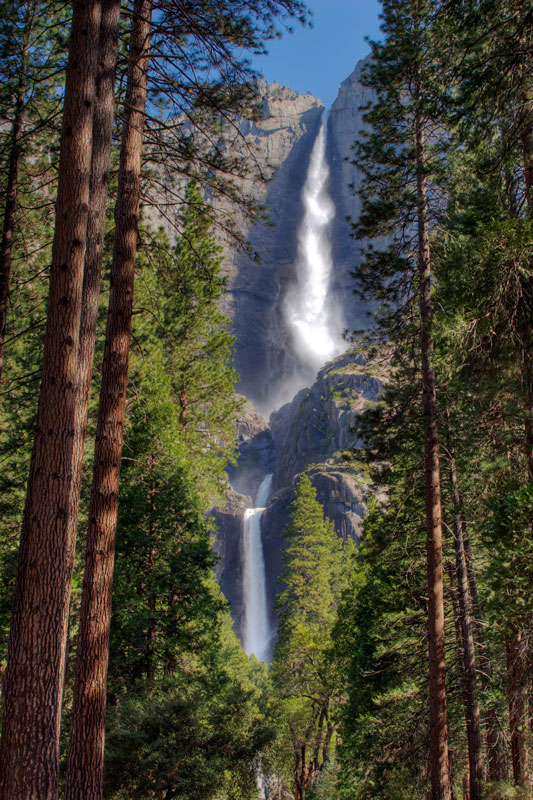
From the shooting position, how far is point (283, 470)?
7469 centimetres

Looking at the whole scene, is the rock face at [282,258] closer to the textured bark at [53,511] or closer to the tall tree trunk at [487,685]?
the tall tree trunk at [487,685]

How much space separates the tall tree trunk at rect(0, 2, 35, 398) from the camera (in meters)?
7.38

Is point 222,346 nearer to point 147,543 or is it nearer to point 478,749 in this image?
point 147,543

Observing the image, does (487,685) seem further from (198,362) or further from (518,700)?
(198,362)

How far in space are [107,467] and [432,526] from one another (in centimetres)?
445

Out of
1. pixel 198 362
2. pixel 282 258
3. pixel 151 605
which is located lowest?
pixel 151 605

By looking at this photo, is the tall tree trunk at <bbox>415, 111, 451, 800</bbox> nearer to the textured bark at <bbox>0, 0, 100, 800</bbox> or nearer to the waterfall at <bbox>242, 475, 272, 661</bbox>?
the textured bark at <bbox>0, 0, 100, 800</bbox>

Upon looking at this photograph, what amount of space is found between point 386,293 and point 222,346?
23.7ft

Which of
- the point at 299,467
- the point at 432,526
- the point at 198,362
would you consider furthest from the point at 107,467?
the point at 299,467

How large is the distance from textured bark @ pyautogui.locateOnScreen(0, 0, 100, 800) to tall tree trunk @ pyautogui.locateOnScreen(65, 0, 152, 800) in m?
1.00

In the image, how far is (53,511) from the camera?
330 cm

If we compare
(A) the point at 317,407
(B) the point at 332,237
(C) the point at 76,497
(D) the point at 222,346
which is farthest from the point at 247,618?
(B) the point at 332,237

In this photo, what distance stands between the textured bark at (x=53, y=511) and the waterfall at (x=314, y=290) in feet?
351

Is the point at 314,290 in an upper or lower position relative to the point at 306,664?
upper
